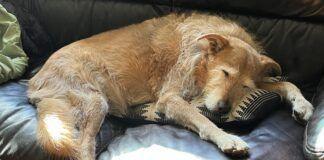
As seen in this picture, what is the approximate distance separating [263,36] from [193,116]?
686 mm

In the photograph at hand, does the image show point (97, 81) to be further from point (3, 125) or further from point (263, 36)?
point (263, 36)

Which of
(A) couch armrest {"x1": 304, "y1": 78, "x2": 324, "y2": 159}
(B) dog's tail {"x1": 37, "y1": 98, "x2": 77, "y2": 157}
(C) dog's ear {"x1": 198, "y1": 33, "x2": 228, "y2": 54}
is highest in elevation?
(C) dog's ear {"x1": 198, "y1": 33, "x2": 228, "y2": 54}

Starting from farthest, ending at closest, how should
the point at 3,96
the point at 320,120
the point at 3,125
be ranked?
1. the point at 3,96
2. the point at 3,125
3. the point at 320,120

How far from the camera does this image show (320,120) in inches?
73.4

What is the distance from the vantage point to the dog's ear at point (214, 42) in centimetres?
229

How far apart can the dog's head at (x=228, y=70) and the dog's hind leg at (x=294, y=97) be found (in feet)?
0.24

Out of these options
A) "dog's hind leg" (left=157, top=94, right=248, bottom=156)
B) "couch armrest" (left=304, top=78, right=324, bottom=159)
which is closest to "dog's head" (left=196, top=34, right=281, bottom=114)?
"dog's hind leg" (left=157, top=94, right=248, bottom=156)

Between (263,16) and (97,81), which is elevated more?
(263,16)

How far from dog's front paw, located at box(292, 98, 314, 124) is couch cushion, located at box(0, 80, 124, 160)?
82 centimetres

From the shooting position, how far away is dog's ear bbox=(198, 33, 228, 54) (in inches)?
90.0

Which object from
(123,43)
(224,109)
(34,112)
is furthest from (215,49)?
(34,112)

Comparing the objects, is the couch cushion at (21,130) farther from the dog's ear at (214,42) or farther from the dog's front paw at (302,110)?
the dog's front paw at (302,110)

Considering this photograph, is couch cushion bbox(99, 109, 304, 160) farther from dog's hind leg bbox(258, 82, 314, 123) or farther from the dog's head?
the dog's head

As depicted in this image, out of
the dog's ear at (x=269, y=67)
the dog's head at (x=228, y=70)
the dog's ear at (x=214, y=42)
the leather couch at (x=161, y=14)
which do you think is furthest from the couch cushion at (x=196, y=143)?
the dog's ear at (x=214, y=42)
